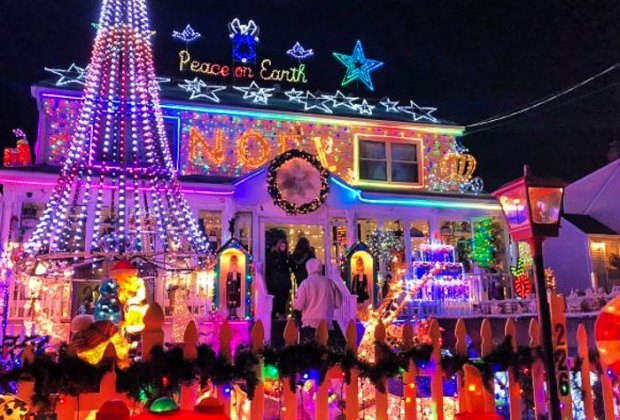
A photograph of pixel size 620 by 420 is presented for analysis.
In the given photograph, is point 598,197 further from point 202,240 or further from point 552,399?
point 552,399

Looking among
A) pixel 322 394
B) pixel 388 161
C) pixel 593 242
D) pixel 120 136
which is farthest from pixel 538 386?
pixel 593 242

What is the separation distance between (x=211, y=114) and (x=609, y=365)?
604 inches

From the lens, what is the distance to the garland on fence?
12.5ft

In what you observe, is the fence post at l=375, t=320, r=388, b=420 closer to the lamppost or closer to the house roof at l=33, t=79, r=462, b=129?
the lamppost

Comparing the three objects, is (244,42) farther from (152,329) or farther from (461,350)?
(152,329)

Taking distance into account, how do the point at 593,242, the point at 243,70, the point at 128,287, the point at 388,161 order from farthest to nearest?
the point at 593,242
the point at 243,70
the point at 388,161
the point at 128,287

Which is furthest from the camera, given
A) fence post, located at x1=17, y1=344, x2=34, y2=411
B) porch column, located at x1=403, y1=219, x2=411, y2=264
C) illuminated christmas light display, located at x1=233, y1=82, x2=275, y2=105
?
illuminated christmas light display, located at x1=233, y1=82, x2=275, y2=105

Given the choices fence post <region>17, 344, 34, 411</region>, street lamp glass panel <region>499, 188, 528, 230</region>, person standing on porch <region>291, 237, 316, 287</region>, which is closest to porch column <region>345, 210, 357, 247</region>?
person standing on porch <region>291, 237, 316, 287</region>

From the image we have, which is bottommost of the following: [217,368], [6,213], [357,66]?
[217,368]

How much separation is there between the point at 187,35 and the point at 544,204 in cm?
1837

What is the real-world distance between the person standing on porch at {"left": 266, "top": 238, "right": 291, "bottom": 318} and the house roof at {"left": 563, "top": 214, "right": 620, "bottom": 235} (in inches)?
501

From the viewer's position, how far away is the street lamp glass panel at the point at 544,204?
542 cm

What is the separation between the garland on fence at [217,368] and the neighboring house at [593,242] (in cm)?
1893

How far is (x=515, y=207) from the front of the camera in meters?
5.60
